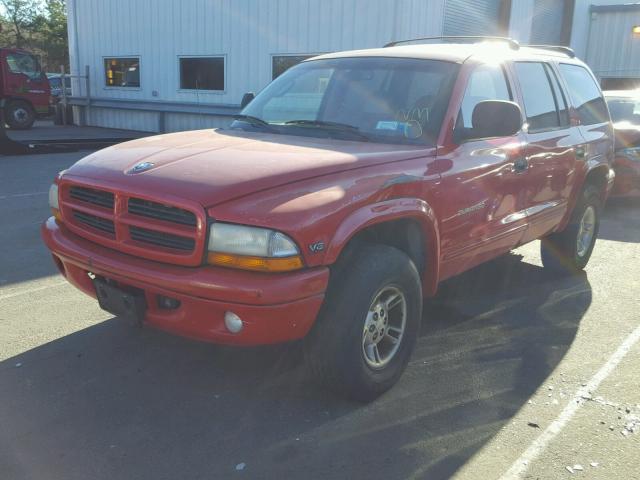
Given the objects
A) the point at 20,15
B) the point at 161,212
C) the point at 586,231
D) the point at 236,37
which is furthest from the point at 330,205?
the point at 20,15

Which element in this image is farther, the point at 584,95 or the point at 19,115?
the point at 19,115

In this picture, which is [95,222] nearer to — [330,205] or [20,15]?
[330,205]

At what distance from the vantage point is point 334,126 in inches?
152

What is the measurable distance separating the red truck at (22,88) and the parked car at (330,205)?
16.6 metres

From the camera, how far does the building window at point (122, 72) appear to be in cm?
1882

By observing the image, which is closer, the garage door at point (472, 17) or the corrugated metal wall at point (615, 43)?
the garage door at point (472, 17)

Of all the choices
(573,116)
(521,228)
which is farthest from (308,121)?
(573,116)

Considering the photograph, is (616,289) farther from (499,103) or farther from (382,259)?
(382,259)

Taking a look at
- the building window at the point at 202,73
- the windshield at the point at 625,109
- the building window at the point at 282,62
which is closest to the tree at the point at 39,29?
the building window at the point at 202,73

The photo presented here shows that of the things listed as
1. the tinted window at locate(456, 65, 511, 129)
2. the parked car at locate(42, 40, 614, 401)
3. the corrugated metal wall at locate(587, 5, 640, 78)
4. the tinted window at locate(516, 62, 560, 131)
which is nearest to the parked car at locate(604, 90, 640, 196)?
the tinted window at locate(516, 62, 560, 131)

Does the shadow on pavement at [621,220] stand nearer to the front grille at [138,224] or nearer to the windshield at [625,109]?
the windshield at [625,109]

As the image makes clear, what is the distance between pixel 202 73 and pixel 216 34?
121 centimetres

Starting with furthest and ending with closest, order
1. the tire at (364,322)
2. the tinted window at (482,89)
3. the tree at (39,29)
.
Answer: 1. the tree at (39,29)
2. the tinted window at (482,89)
3. the tire at (364,322)

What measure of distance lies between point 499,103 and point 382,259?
1.21 m
